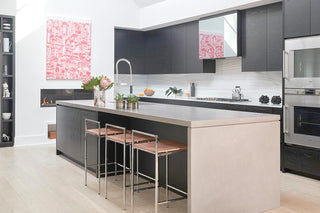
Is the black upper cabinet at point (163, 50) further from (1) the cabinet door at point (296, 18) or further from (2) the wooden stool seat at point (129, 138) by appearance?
(2) the wooden stool seat at point (129, 138)

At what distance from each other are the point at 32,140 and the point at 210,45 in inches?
153

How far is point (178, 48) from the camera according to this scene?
774cm

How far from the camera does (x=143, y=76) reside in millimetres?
9367

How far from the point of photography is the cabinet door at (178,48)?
7.59 metres

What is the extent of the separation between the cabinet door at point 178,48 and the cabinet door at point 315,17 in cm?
317

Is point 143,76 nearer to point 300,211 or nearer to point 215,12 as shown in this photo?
point 215,12

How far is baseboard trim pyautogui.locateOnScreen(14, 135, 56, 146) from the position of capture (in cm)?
717

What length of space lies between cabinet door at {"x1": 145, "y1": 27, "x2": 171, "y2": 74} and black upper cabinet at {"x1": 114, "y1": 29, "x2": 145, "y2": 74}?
143mm

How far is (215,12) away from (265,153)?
363cm

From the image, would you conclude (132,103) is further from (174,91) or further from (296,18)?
(174,91)

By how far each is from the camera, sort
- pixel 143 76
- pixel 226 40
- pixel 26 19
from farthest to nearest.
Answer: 1. pixel 143 76
2. pixel 26 19
3. pixel 226 40

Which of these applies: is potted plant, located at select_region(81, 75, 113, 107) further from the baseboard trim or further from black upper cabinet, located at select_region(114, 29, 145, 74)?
black upper cabinet, located at select_region(114, 29, 145, 74)

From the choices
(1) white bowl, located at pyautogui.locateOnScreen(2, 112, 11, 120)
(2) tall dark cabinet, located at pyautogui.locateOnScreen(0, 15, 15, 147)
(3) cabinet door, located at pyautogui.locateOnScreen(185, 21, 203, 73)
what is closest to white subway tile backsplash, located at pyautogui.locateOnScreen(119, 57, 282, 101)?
(3) cabinet door, located at pyautogui.locateOnScreen(185, 21, 203, 73)

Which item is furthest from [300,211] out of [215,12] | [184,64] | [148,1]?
[148,1]
